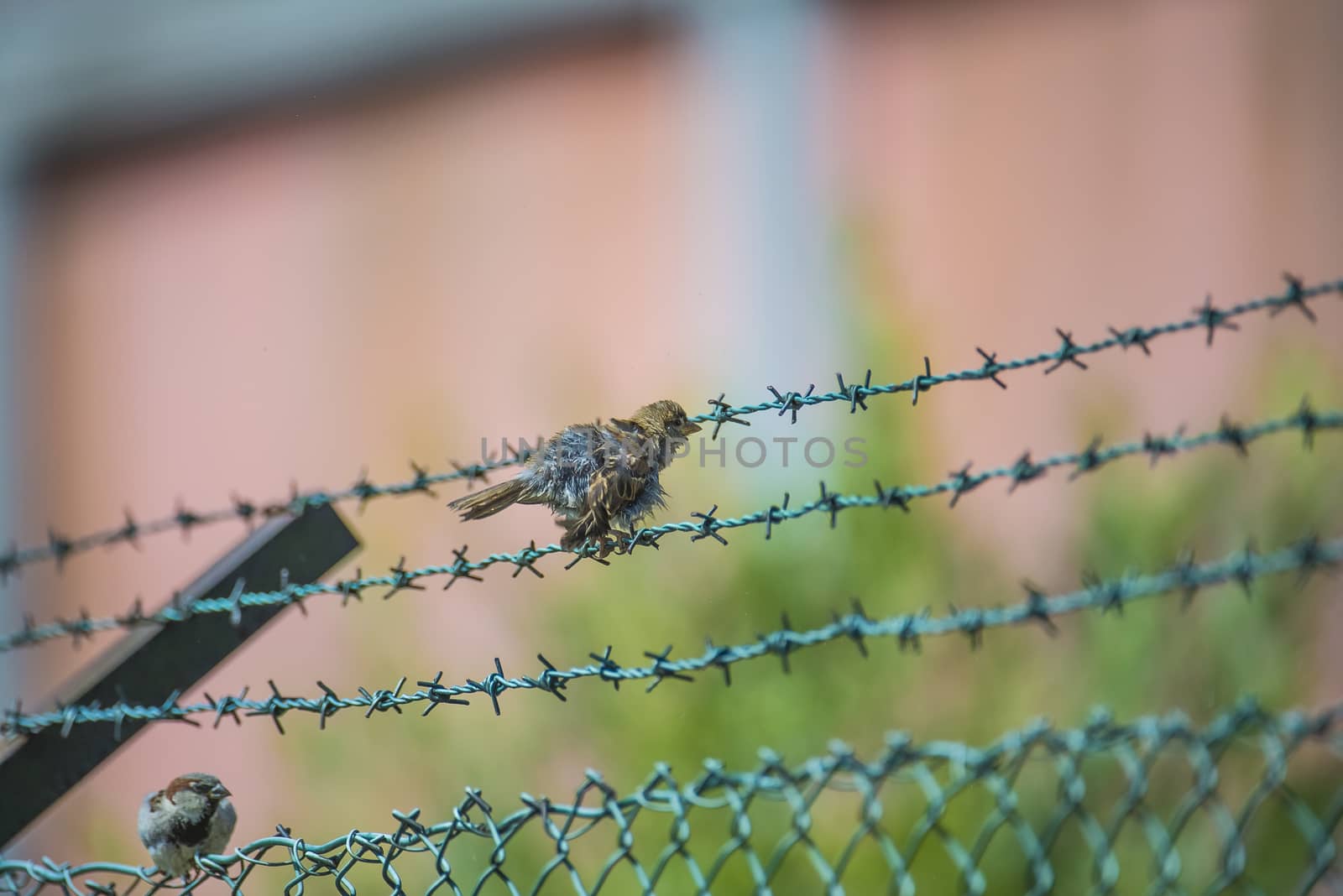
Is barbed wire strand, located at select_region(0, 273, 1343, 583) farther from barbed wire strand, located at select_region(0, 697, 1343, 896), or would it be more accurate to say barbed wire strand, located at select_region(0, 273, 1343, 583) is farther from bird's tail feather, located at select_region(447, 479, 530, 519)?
barbed wire strand, located at select_region(0, 697, 1343, 896)

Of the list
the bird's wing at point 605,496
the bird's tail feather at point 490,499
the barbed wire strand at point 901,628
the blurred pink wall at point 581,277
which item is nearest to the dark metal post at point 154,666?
the barbed wire strand at point 901,628

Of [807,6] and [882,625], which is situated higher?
[807,6]

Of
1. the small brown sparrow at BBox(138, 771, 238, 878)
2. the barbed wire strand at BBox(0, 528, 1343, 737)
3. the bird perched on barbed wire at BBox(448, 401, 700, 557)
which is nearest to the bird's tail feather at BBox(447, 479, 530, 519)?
the bird perched on barbed wire at BBox(448, 401, 700, 557)

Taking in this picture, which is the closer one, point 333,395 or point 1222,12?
point 1222,12

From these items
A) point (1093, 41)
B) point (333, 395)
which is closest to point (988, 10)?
point (1093, 41)

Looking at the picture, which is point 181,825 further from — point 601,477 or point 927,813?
point 927,813

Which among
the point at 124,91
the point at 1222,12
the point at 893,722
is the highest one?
the point at 124,91

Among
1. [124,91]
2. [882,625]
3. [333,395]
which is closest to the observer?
[882,625]

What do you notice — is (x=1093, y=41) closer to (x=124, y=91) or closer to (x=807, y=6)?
(x=807, y=6)
